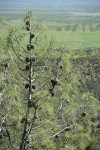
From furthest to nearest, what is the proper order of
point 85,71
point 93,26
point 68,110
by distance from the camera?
point 93,26 < point 85,71 < point 68,110

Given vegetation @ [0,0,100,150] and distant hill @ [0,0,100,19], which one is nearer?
vegetation @ [0,0,100,150]

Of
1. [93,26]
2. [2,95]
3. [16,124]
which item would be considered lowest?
[93,26]

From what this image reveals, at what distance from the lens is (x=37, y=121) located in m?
9.07

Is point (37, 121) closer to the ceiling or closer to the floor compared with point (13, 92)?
closer to the floor

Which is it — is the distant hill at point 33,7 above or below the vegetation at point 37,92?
below

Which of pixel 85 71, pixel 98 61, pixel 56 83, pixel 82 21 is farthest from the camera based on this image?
pixel 82 21

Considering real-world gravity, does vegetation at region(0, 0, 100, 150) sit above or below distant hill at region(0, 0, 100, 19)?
above


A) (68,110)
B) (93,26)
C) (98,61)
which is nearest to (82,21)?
(93,26)

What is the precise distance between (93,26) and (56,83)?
91981 millimetres

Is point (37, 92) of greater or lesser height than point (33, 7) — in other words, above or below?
above

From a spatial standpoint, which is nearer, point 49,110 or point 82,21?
point 49,110

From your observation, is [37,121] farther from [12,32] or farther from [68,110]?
[12,32]

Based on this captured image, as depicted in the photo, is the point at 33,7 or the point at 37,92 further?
the point at 33,7

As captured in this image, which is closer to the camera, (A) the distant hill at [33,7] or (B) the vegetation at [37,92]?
(B) the vegetation at [37,92]
